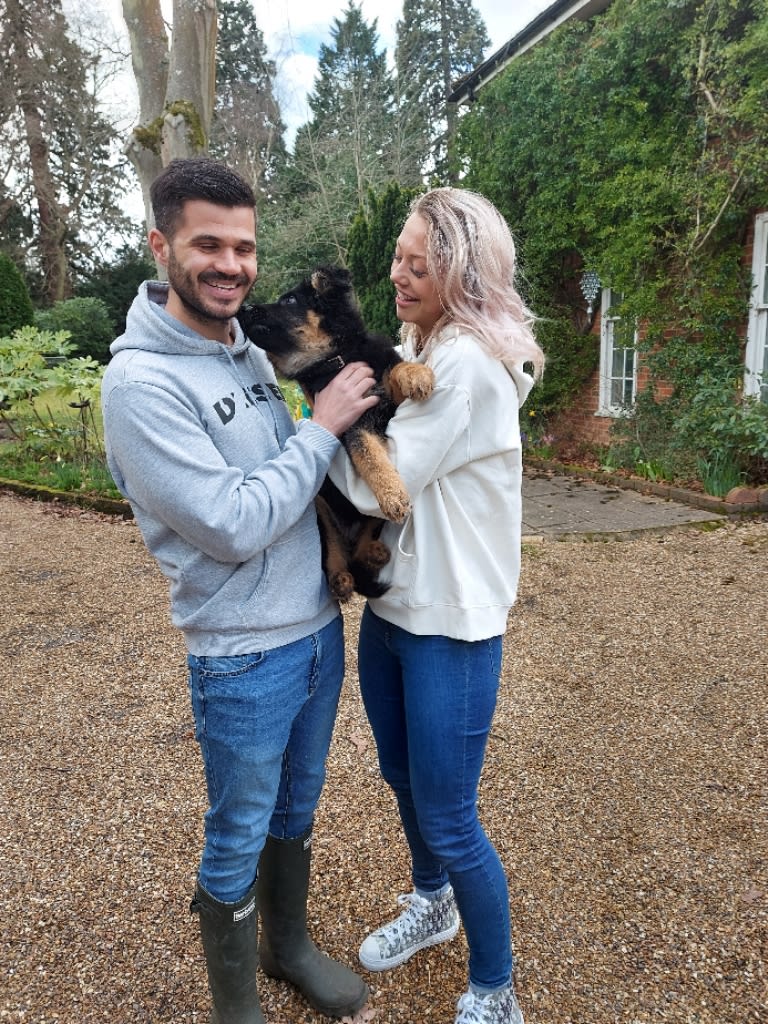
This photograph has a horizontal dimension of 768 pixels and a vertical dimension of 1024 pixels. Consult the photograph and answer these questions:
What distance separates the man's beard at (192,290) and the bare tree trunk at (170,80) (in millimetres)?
5584

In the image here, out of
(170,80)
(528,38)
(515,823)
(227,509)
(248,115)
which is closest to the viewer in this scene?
(227,509)

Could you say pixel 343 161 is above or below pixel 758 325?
above

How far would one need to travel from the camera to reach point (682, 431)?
8.34m

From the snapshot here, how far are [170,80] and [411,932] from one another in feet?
25.2

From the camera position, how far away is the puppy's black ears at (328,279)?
2.07 metres

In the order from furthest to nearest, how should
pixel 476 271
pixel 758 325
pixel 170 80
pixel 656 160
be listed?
pixel 656 160 < pixel 758 325 < pixel 170 80 < pixel 476 271

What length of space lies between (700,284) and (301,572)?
8301mm

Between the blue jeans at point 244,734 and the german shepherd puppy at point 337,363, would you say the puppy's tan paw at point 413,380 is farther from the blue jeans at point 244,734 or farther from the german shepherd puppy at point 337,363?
the blue jeans at point 244,734

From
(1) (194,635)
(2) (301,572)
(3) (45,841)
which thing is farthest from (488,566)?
(3) (45,841)

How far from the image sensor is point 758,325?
8148 mm

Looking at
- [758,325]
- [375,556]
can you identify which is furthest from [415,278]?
[758,325]

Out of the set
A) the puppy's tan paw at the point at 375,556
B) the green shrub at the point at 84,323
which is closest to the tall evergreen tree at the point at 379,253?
the green shrub at the point at 84,323

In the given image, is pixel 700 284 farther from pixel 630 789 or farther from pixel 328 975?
pixel 328 975

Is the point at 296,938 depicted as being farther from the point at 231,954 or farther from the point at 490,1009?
the point at 490,1009
